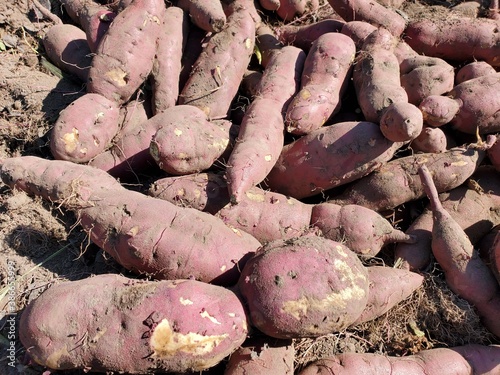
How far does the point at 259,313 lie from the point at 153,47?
1.76 meters

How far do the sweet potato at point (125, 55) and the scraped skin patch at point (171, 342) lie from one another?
150 cm

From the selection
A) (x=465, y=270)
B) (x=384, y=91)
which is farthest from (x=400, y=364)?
(x=384, y=91)

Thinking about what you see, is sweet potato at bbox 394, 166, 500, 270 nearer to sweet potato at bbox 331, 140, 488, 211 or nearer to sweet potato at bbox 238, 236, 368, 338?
sweet potato at bbox 331, 140, 488, 211

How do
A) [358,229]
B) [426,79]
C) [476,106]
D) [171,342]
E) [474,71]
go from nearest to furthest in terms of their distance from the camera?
[171,342]
[358,229]
[476,106]
[426,79]
[474,71]

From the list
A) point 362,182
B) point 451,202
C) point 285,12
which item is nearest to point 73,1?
point 285,12

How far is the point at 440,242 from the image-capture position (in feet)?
7.22

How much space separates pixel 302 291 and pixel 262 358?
0.35 m

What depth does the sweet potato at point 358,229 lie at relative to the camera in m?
2.21

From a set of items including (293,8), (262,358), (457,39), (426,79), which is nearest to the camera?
(262,358)

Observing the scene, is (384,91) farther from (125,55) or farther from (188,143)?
(125,55)

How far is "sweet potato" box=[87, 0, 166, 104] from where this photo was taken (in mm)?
2504

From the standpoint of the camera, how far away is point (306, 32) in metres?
3.09

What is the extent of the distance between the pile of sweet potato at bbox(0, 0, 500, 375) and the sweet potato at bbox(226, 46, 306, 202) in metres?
0.01

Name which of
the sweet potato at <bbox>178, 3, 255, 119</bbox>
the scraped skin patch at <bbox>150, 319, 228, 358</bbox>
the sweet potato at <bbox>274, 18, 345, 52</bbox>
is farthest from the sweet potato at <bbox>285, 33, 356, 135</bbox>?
the scraped skin patch at <bbox>150, 319, 228, 358</bbox>
